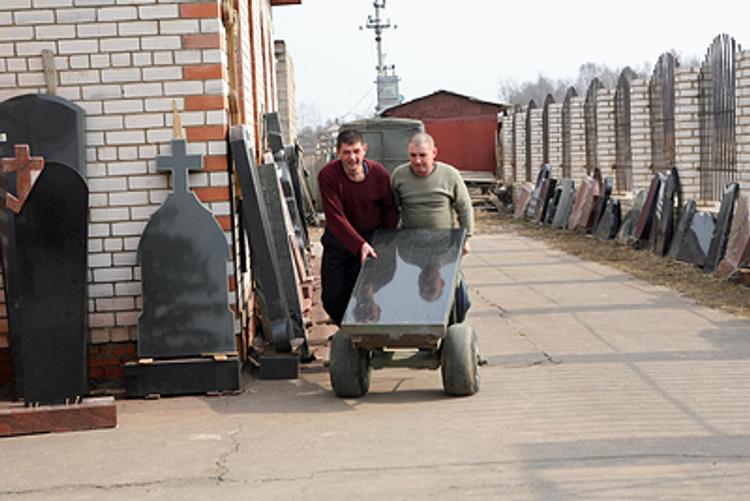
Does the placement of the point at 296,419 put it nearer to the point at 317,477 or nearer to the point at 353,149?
the point at 317,477

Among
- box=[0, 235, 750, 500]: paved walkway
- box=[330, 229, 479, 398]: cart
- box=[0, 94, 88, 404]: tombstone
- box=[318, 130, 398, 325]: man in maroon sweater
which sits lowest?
box=[0, 235, 750, 500]: paved walkway

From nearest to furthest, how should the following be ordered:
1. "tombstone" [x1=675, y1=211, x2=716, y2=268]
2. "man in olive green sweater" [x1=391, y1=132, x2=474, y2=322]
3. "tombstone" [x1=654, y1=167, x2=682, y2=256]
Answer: "man in olive green sweater" [x1=391, y1=132, x2=474, y2=322] → "tombstone" [x1=675, y1=211, x2=716, y2=268] → "tombstone" [x1=654, y1=167, x2=682, y2=256]

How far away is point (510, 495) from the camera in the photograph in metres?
4.75

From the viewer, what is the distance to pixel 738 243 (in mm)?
11602

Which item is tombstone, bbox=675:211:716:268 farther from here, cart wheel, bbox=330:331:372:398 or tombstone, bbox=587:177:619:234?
cart wheel, bbox=330:331:372:398

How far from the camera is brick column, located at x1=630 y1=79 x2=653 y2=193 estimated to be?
16969 millimetres

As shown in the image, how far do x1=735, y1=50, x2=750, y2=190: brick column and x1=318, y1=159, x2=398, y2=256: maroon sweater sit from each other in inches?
237

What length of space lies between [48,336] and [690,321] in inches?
207

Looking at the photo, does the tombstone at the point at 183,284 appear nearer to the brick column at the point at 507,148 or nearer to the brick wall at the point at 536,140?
the brick wall at the point at 536,140

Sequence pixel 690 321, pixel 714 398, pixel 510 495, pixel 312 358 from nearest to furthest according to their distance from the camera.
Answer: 1. pixel 510 495
2. pixel 714 398
3. pixel 312 358
4. pixel 690 321

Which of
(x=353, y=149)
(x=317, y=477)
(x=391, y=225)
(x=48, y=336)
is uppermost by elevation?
(x=353, y=149)

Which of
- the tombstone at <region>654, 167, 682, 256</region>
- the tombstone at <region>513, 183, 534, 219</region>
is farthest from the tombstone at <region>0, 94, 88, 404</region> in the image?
the tombstone at <region>513, 183, 534, 219</region>

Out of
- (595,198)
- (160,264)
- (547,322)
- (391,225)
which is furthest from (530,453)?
(595,198)

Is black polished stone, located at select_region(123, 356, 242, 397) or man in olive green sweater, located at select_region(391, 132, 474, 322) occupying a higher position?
man in olive green sweater, located at select_region(391, 132, 474, 322)
